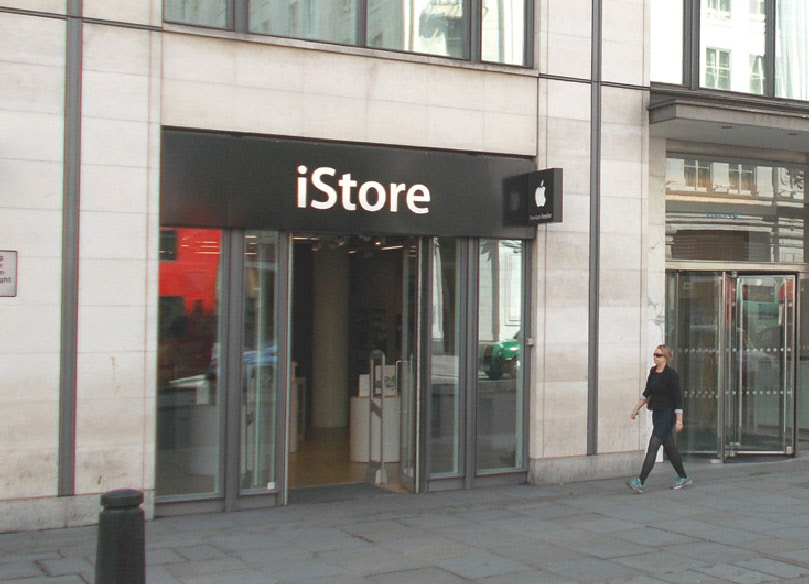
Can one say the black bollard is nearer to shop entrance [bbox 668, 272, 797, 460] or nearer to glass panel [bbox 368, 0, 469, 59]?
glass panel [bbox 368, 0, 469, 59]

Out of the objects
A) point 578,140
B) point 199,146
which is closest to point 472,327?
point 578,140

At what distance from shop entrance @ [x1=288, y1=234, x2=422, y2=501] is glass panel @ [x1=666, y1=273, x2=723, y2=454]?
→ 13.4ft

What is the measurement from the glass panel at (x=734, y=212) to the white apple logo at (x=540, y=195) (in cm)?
297

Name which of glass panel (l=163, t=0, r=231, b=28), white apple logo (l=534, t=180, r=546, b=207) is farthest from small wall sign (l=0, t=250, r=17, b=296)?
white apple logo (l=534, t=180, r=546, b=207)

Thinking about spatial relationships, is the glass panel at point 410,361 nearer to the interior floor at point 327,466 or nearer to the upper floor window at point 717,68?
the interior floor at point 327,466

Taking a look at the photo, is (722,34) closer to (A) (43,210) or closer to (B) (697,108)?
(B) (697,108)

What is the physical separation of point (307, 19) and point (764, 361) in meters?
8.23

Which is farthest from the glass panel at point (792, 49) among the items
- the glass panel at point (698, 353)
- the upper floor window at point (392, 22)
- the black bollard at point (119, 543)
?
the black bollard at point (119, 543)

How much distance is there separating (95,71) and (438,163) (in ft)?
13.2

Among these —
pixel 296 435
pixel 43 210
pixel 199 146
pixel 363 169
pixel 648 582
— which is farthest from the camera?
pixel 296 435

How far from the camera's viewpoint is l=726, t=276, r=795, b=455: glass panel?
14.8 meters

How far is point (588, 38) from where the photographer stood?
13.2m

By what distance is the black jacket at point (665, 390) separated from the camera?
480 inches

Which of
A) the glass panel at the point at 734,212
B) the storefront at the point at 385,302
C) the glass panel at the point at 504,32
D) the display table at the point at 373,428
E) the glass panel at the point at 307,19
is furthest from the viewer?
the glass panel at the point at 734,212
